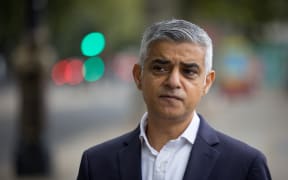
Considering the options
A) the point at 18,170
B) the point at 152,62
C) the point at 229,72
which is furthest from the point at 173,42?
the point at 229,72

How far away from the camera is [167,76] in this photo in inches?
97.3

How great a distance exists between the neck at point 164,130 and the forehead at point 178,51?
0.22 m

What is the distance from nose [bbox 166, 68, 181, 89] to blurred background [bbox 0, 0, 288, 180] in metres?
8.88

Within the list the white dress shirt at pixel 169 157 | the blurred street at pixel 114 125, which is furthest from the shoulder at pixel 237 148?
the blurred street at pixel 114 125

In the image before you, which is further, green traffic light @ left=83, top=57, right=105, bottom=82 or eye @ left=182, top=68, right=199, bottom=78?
green traffic light @ left=83, top=57, right=105, bottom=82

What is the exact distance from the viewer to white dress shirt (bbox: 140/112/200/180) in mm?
2463

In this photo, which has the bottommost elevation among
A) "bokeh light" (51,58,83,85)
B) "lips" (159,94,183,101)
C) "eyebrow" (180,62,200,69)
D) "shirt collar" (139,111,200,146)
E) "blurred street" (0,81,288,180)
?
"bokeh light" (51,58,83,85)

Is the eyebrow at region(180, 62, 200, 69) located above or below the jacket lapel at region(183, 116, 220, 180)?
above

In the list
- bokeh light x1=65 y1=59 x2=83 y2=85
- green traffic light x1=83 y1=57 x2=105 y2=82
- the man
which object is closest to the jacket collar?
the man

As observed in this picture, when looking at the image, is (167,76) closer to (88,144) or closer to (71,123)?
(88,144)

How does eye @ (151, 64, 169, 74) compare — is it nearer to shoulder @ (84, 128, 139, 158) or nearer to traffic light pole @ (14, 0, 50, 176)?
shoulder @ (84, 128, 139, 158)

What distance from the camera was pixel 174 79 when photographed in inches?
96.2

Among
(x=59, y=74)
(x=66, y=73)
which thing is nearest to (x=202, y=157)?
(x=66, y=73)

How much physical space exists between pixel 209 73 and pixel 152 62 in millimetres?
220
